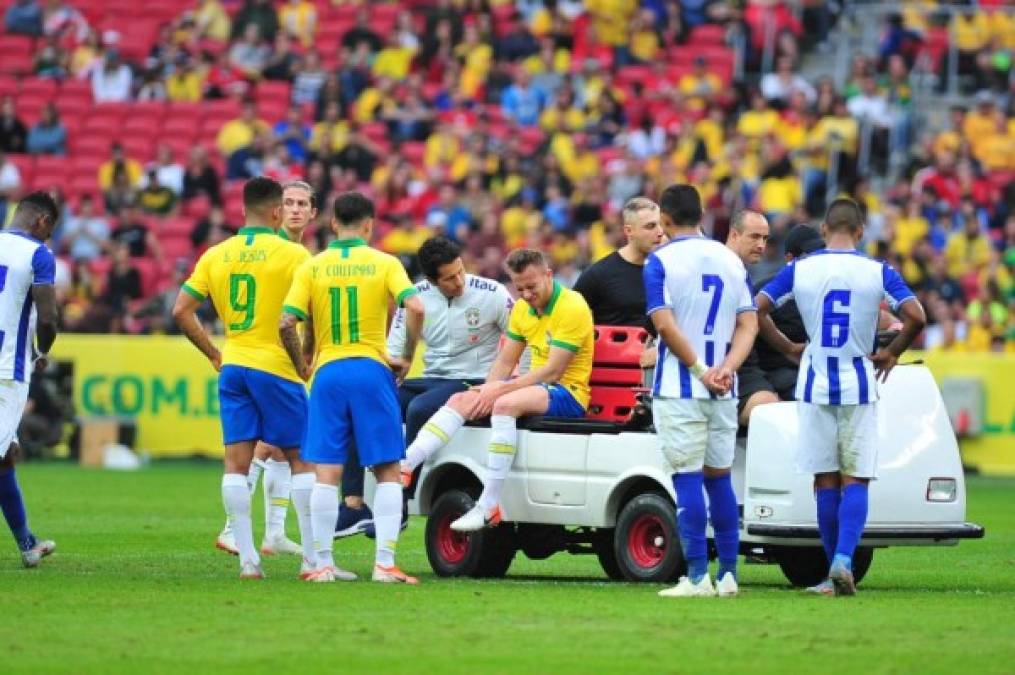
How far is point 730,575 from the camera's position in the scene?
39.0ft

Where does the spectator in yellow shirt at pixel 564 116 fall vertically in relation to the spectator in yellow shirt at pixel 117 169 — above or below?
above

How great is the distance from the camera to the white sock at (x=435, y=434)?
13.7 metres

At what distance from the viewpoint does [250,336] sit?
42.3 ft

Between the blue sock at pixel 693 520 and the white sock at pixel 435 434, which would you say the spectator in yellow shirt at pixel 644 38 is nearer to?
the white sock at pixel 435 434

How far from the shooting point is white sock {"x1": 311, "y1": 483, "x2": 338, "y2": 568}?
12414mm

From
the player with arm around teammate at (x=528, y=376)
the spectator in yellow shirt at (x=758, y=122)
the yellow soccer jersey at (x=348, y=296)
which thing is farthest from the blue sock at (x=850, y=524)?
the spectator in yellow shirt at (x=758, y=122)

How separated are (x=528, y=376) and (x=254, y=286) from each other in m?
1.73

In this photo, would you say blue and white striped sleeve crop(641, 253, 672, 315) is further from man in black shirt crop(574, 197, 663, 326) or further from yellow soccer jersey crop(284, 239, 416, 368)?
man in black shirt crop(574, 197, 663, 326)

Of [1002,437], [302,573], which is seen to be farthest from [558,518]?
[1002,437]

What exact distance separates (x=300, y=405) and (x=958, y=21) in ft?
65.0

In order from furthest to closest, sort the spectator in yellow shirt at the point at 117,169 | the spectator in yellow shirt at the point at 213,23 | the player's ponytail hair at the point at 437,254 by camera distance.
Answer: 1. the spectator in yellow shirt at the point at 213,23
2. the spectator in yellow shirt at the point at 117,169
3. the player's ponytail hair at the point at 437,254

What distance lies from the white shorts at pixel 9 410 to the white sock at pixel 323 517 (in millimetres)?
1997

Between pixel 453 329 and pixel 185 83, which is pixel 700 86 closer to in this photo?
pixel 185 83

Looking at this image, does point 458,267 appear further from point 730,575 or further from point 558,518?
point 730,575
